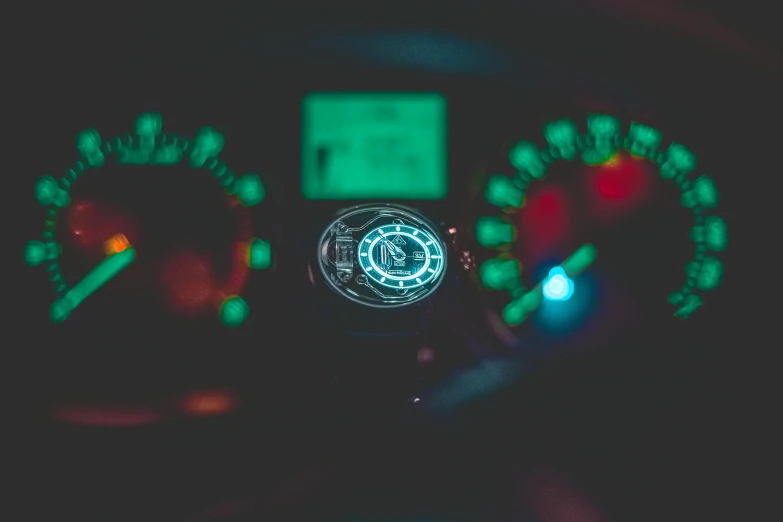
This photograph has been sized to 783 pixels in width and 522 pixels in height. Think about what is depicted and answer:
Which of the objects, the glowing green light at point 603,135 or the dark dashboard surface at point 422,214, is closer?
the dark dashboard surface at point 422,214

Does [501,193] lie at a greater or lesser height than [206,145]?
lesser

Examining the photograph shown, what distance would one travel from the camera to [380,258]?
6.98 ft

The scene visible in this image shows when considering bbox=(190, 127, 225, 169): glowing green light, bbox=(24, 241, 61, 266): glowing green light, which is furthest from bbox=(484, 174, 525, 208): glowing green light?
bbox=(24, 241, 61, 266): glowing green light

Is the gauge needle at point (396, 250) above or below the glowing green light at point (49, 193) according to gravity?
below

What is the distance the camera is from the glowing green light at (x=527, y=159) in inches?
86.5

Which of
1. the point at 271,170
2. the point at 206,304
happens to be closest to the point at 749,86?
the point at 271,170

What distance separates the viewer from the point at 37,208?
2168 mm

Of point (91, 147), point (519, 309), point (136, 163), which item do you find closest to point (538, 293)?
point (519, 309)

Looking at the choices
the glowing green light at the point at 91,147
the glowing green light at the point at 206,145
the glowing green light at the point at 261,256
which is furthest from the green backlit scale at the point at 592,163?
the glowing green light at the point at 91,147

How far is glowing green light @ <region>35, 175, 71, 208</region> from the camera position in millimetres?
2168

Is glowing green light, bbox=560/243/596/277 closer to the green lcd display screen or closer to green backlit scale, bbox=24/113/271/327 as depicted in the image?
the green lcd display screen

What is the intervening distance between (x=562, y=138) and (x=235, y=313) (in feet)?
2.83

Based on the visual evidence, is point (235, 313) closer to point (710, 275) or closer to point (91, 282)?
point (91, 282)

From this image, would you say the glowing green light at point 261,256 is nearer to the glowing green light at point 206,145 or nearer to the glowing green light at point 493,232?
the glowing green light at point 206,145
